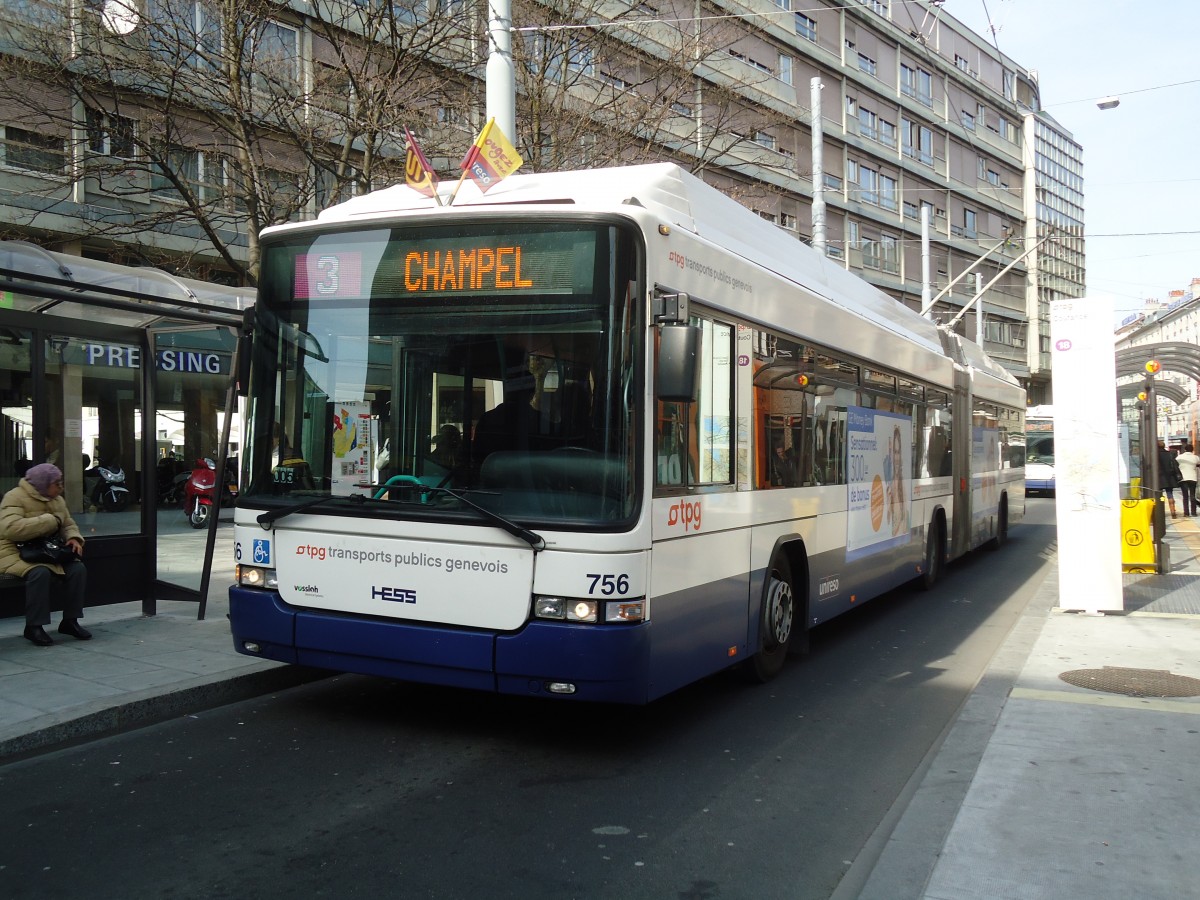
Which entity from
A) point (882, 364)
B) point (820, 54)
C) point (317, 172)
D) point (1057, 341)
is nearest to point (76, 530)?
point (317, 172)

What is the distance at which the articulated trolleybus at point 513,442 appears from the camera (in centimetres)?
531

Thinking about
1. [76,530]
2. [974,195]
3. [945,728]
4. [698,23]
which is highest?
[974,195]

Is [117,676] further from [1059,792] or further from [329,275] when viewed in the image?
[1059,792]

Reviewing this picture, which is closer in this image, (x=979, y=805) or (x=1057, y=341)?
(x=979, y=805)

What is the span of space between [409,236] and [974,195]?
57401 millimetres

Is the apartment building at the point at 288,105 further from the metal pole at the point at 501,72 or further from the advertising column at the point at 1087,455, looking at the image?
the advertising column at the point at 1087,455

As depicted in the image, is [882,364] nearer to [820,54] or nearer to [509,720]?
[509,720]

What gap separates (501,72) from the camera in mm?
10570

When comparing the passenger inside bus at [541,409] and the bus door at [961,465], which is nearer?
the passenger inside bus at [541,409]

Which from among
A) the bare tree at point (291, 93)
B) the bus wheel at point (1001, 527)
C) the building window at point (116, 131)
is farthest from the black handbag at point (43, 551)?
the bus wheel at point (1001, 527)

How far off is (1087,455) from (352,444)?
7.60m

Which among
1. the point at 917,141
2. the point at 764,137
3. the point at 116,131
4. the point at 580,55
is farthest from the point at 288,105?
the point at 917,141

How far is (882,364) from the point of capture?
10.1 meters

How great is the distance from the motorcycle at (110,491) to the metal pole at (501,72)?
190 inches
